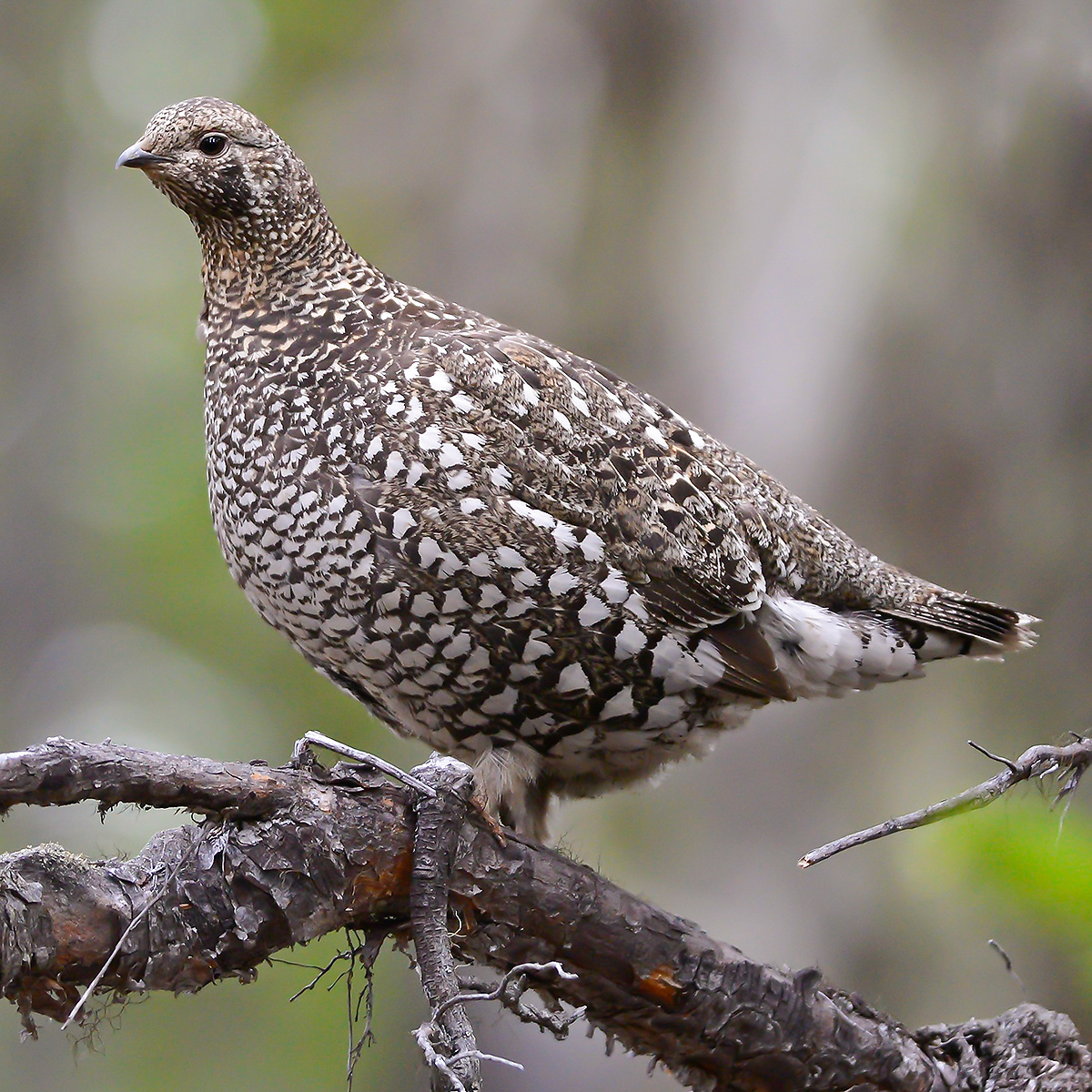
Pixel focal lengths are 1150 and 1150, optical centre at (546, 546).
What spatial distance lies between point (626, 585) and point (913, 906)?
4.04 meters

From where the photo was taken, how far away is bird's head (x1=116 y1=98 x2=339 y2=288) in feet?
10.4

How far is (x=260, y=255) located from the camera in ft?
10.8

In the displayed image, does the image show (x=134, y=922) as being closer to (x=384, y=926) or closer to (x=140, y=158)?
(x=384, y=926)

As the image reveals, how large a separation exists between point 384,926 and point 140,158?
6.94ft

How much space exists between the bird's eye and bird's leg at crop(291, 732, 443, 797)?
1734mm

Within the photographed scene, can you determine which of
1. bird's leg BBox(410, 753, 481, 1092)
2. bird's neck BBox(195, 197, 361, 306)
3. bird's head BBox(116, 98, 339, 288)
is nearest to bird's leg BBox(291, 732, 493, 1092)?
bird's leg BBox(410, 753, 481, 1092)

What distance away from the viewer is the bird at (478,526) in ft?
9.04

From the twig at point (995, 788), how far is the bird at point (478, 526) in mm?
952

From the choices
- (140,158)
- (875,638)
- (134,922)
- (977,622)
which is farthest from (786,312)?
(134,922)

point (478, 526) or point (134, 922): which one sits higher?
point (478, 526)

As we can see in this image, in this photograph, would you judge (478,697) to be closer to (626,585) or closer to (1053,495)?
(626,585)

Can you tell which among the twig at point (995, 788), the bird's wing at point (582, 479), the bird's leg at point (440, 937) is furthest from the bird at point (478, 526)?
the twig at point (995, 788)

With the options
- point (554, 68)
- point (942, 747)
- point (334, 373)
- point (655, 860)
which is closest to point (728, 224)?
point (554, 68)

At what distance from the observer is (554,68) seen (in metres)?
6.57
